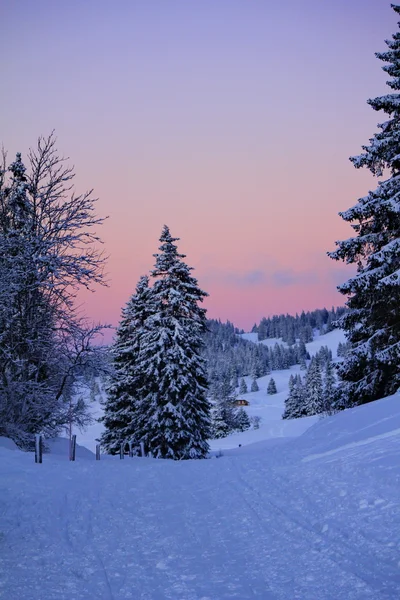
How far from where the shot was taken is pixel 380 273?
47.8 feet

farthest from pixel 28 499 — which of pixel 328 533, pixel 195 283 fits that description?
pixel 195 283

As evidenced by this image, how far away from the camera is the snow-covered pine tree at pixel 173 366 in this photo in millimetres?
22922

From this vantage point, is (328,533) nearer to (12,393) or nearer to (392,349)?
(392,349)

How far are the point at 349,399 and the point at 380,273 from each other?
579 centimetres

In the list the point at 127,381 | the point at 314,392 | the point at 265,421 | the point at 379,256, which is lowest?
the point at 265,421

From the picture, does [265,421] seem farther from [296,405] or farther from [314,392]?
[314,392]

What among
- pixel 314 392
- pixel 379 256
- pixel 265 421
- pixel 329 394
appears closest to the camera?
pixel 379 256

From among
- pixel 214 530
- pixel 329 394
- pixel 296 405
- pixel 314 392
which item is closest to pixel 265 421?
pixel 296 405

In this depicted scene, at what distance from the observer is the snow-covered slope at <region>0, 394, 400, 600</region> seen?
4.14 m

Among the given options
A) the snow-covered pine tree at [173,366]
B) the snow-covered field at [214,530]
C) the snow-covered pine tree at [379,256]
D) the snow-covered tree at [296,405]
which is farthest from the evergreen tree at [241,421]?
the snow-covered field at [214,530]

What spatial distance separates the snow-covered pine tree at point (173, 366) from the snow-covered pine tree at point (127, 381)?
141 centimetres

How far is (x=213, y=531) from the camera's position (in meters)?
5.98

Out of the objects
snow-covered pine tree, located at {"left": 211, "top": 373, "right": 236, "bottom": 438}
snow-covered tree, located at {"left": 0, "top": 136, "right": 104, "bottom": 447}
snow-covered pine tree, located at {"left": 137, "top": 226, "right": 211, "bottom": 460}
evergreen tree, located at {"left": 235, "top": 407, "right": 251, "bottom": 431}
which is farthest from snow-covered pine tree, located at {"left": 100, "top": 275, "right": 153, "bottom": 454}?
evergreen tree, located at {"left": 235, "top": 407, "right": 251, "bottom": 431}

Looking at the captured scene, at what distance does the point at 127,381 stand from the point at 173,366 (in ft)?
17.0
